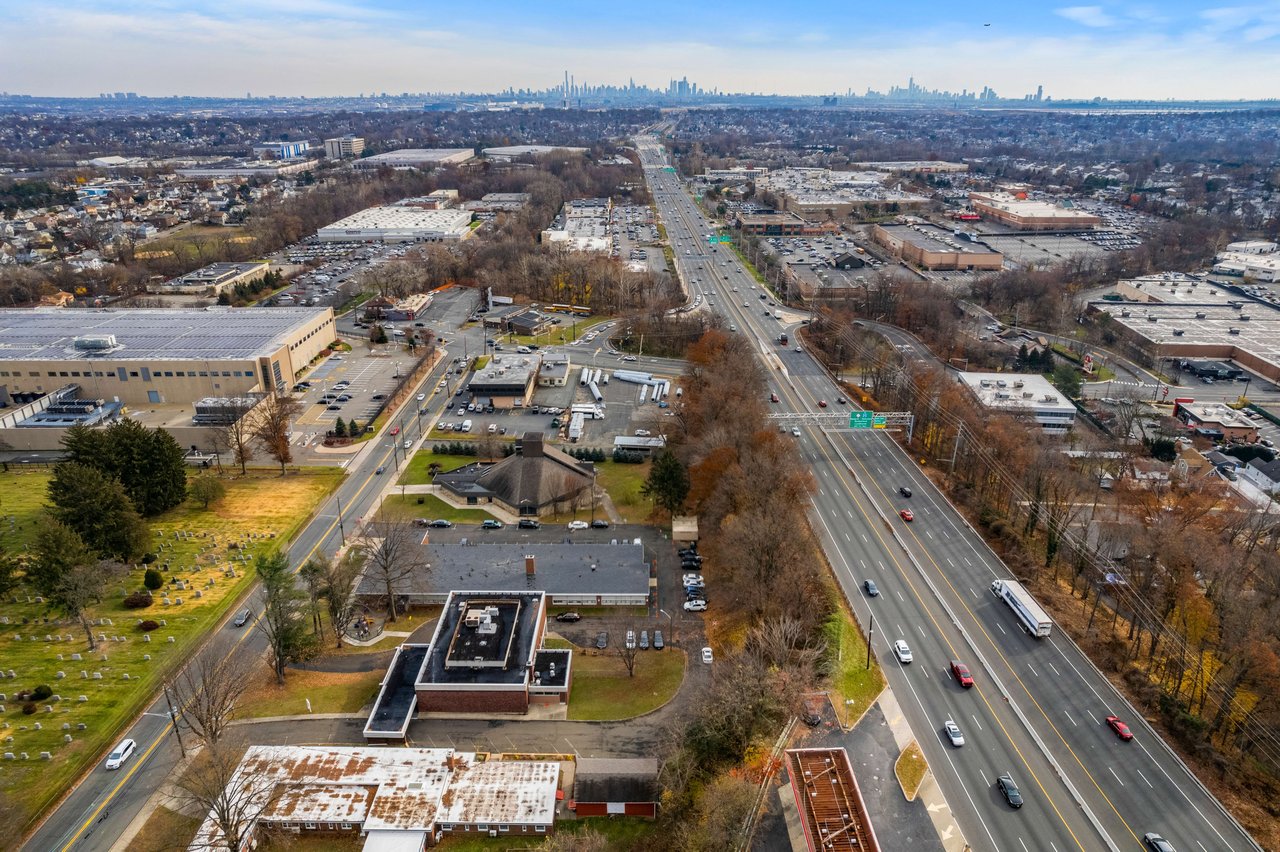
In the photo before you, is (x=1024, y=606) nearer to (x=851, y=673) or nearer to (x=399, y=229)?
(x=851, y=673)

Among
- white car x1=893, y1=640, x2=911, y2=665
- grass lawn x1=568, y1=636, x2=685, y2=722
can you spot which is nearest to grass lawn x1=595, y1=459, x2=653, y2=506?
grass lawn x1=568, y1=636, x2=685, y2=722

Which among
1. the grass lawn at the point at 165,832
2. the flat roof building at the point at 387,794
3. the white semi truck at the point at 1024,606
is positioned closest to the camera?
the grass lawn at the point at 165,832

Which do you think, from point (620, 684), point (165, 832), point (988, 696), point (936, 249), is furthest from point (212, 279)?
point (936, 249)

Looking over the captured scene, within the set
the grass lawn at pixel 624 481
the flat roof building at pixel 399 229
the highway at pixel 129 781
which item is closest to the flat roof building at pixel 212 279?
the flat roof building at pixel 399 229

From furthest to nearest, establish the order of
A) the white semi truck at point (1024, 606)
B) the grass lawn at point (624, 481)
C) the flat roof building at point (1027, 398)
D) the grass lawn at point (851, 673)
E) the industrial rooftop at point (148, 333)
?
the industrial rooftop at point (148, 333) → the flat roof building at point (1027, 398) → the grass lawn at point (624, 481) → the white semi truck at point (1024, 606) → the grass lawn at point (851, 673)

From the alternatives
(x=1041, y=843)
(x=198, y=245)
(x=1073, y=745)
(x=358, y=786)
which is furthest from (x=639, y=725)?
(x=198, y=245)

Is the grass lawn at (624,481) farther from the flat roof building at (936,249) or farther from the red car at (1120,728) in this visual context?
the flat roof building at (936,249)

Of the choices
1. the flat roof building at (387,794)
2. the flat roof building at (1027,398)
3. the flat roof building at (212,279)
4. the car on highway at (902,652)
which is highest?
the flat roof building at (212,279)
